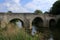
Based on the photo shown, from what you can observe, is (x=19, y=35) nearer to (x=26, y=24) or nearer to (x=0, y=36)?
(x=0, y=36)

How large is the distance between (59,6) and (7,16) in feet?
54.4

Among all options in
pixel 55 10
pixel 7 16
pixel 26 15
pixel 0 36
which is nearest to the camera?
pixel 0 36

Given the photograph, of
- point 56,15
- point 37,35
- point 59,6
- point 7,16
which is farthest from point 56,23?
point 37,35

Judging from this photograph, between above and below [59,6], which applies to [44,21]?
below

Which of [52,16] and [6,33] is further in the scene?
[52,16]

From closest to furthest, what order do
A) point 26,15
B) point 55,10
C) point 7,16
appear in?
point 7,16, point 26,15, point 55,10

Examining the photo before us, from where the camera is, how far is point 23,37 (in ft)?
36.2

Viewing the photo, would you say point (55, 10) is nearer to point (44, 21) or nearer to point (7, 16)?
point (44, 21)

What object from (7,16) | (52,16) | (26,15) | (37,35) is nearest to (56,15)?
(52,16)

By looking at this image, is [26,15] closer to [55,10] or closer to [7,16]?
[7,16]

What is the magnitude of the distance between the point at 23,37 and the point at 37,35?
3.40 ft

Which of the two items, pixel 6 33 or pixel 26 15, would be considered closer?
pixel 6 33

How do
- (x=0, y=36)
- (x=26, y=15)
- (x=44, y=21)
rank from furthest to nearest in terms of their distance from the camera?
(x=44, y=21) < (x=26, y=15) < (x=0, y=36)

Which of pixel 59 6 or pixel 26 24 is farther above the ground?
pixel 59 6
